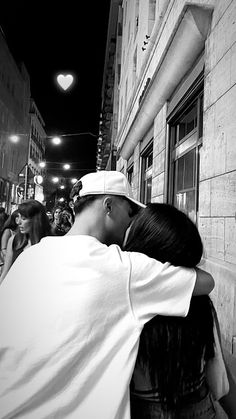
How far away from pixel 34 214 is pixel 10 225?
1577 mm

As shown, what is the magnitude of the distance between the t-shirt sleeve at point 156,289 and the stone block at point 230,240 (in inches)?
73.5

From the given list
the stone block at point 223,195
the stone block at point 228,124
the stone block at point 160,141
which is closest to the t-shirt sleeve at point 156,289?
the stone block at point 223,195

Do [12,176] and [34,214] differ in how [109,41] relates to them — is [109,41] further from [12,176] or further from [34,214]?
[34,214]

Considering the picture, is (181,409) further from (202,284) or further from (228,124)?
(228,124)

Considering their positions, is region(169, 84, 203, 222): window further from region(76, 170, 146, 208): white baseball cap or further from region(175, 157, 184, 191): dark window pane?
region(76, 170, 146, 208): white baseball cap

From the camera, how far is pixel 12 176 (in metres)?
41.3

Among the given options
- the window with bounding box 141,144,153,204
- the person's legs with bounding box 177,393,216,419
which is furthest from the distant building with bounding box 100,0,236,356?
the person's legs with bounding box 177,393,216,419

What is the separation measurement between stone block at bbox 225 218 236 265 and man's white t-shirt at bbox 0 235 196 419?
6.12ft

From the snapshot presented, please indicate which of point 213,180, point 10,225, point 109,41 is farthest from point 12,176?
point 213,180

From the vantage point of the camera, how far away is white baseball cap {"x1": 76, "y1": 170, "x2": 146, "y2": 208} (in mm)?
1896

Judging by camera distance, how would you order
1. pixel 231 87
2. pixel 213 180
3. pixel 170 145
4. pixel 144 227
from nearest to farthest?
pixel 144 227 < pixel 231 87 < pixel 213 180 < pixel 170 145

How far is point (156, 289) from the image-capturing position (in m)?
1.43

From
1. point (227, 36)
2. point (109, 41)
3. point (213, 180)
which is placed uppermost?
point (109, 41)

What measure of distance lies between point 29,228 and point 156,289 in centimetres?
344
